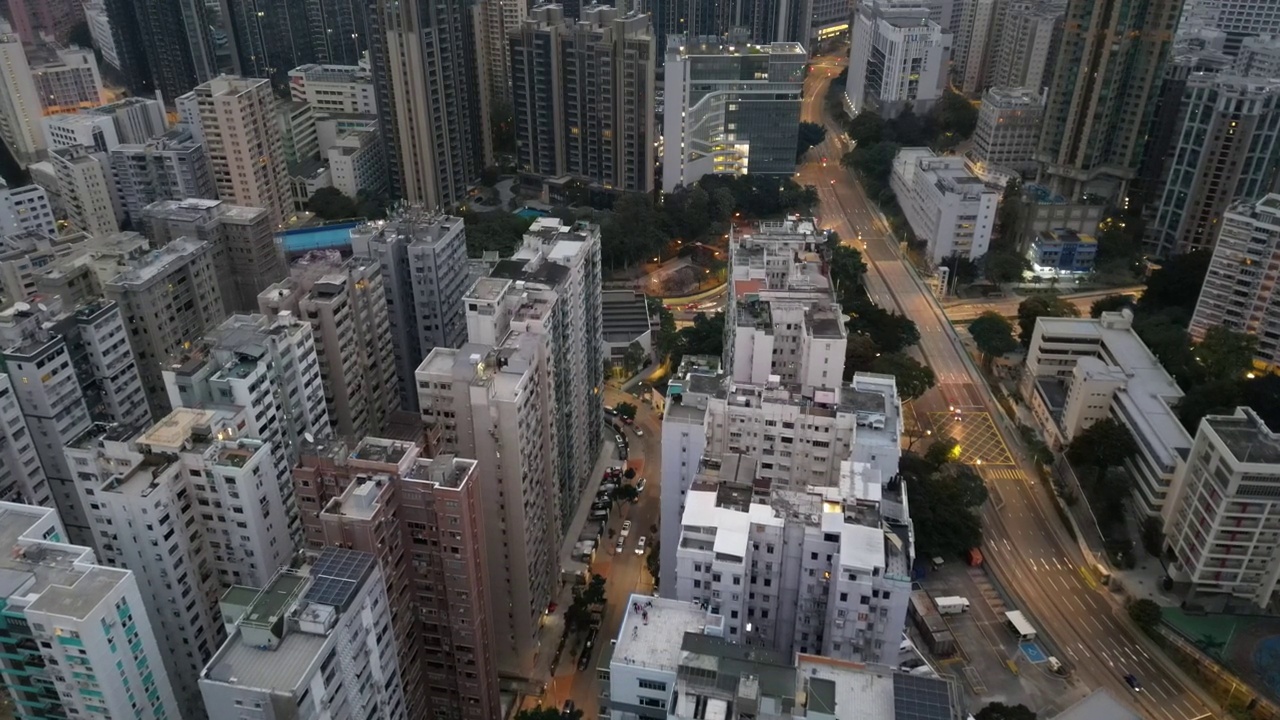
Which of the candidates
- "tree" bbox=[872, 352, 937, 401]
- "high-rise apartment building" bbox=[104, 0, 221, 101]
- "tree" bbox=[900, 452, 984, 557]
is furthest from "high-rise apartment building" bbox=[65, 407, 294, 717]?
"high-rise apartment building" bbox=[104, 0, 221, 101]

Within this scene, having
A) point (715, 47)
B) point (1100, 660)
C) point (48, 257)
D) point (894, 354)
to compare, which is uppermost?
point (715, 47)

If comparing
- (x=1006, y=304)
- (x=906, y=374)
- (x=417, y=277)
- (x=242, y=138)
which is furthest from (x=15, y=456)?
(x=1006, y=304)

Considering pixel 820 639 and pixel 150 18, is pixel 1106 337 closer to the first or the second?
pixel 820 639

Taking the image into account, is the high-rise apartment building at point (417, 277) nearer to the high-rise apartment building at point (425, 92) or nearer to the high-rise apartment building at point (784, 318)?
the high-rise apartment building at point (784, 318)

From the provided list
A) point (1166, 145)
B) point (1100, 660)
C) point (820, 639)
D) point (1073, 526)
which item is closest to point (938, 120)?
point (1166, 145)

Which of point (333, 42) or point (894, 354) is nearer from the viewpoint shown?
point (894, 354)

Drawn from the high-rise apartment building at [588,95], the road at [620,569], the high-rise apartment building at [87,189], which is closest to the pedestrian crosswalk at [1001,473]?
the road at [620,569]
